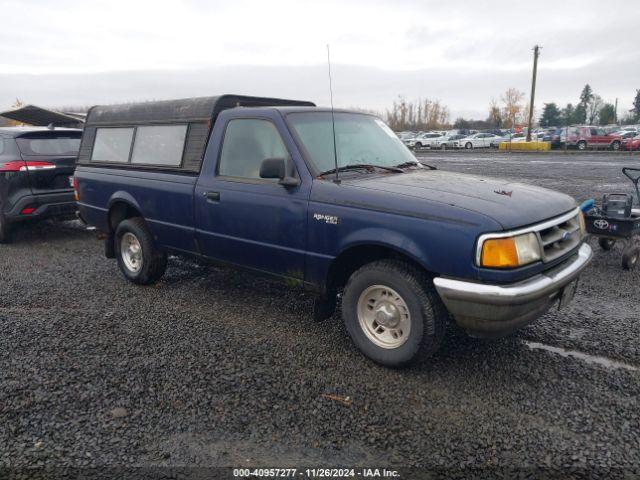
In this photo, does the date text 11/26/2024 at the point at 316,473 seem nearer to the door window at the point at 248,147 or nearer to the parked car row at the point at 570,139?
the door window at the point at 248,147

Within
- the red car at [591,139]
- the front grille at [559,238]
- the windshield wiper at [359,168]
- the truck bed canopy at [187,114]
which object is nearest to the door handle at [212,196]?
the truck bed canopy at [187,114]

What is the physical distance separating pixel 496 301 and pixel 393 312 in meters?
0.78

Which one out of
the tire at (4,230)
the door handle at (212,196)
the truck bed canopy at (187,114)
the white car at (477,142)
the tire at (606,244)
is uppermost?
the truck bed canopy at (187,114)

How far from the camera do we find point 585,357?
12.2 feet

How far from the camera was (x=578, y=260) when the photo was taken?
3719 mm

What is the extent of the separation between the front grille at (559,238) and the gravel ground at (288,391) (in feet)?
2.74

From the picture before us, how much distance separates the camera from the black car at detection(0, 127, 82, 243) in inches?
288

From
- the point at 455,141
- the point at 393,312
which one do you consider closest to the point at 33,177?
the point at 393,312

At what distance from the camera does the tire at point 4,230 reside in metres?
7.53

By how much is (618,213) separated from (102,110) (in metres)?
6.29

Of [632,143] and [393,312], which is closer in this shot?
[393,312]

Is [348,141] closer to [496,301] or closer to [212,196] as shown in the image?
[212,196]

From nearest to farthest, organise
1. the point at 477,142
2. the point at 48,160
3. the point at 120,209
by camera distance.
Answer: the point at 120,209
the point at 48,160
the point at 477,142

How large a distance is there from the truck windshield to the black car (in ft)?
16.8
